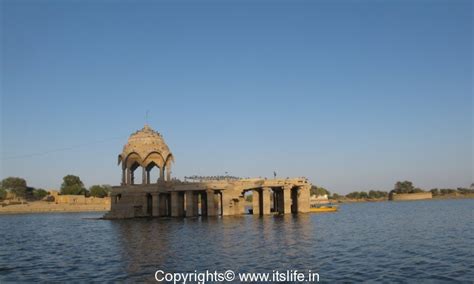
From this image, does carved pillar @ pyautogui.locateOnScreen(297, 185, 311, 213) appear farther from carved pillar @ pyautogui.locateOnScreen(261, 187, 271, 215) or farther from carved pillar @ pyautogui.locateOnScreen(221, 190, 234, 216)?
carved pillar @ pyautogui.locateOnScreen(221, 190, 234, 216)

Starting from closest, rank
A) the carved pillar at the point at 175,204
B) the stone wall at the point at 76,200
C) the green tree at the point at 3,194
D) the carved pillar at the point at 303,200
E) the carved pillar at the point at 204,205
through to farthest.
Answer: the carved pillar at the point at 303,200, the carved pillar at the point at 175,204, the carved pillar at the point at 204,205, the stone wall at the point at 76,200, the green tree at the point at 3,194

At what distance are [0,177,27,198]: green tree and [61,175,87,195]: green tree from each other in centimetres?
1493

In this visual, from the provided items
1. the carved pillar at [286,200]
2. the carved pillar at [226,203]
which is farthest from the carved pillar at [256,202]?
the carved pillar at [286,200]

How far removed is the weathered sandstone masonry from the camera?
82.4 meters

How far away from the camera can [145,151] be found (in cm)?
9125

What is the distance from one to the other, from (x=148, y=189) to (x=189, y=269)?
60327 mm

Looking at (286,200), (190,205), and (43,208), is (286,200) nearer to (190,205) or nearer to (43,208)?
(190,205)

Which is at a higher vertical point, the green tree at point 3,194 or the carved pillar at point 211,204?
the green tree at point 3,194

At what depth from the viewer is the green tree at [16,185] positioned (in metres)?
190

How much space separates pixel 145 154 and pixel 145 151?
58 centimetres

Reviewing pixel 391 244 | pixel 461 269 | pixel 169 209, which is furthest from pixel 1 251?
pixel 169 209

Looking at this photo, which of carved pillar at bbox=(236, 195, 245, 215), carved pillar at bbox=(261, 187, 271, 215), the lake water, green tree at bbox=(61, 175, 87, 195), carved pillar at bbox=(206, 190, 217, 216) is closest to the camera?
the lake water

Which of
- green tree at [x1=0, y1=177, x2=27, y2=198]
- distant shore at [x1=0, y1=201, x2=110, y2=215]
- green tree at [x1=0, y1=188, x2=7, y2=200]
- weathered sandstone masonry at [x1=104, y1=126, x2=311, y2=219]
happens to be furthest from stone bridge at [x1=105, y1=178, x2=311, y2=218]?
green tree at [x1=0, y1=177, x2=27, y2=198]

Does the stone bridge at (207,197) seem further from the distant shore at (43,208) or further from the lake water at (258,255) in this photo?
the distant shore at (43,208)
